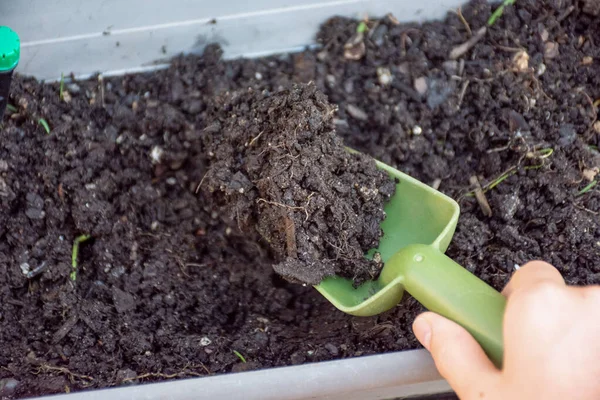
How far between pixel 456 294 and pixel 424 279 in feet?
0.21

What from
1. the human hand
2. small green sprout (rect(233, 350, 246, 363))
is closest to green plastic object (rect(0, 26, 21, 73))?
small green sprout (rect(233, 350, 246, 363))

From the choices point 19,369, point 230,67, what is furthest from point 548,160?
point 19,369

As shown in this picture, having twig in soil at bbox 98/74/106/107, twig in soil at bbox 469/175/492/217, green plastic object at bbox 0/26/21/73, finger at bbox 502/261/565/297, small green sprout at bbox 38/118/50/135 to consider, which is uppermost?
green plastic object at bbox 0/26/21/73

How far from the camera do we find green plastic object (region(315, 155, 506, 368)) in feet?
2.85

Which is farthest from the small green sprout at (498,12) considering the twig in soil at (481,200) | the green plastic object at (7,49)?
the green plastic object at (7,49)

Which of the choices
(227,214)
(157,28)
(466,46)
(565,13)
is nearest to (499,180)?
(466,46)

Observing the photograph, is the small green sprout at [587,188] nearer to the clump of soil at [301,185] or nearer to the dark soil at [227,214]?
the dark soil at [227,214]

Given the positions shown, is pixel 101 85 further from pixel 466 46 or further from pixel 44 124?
pixel 466 46

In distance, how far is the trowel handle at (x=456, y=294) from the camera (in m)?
0.85

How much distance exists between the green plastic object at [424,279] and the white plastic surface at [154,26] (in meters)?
0.46

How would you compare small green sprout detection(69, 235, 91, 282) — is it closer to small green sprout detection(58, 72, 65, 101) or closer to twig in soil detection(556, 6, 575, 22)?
small green sprout detection(58, 72, 65, 101)

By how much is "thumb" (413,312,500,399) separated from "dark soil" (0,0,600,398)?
0.24 m

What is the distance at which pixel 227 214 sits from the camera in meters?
1.17

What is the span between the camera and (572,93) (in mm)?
1298
